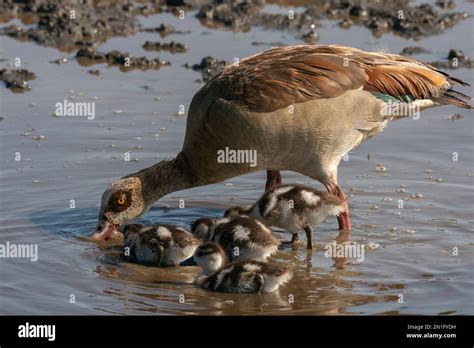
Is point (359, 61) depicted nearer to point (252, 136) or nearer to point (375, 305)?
point (252, 136)

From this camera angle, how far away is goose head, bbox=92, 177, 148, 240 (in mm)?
9578

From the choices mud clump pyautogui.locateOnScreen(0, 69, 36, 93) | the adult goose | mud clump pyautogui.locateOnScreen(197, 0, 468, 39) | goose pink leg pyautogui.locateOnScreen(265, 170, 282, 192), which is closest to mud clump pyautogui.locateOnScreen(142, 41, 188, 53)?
mud clump pyautogui.locateOnScreen(197, 0, 468, 39)

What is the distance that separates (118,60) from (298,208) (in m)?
5.12

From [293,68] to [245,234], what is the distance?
1.59 m

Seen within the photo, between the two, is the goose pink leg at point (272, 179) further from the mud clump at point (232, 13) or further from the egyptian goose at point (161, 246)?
the mud clump at point (232, 13)

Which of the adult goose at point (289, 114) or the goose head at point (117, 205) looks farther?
the goose head at point (117, 205)

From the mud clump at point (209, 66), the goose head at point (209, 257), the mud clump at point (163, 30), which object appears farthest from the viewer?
the mud clump at point (163, 30)

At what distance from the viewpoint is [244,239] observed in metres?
8.88

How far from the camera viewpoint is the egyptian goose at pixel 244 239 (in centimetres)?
882

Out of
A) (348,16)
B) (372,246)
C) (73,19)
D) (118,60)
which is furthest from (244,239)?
(348,16)

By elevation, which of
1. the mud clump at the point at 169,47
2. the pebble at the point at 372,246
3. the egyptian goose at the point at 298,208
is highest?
the mud clump at the point at 169,47

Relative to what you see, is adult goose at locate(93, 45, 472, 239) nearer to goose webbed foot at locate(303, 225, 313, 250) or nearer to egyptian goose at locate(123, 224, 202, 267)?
goose webbed foot at locate(303, 225, 313, 250)

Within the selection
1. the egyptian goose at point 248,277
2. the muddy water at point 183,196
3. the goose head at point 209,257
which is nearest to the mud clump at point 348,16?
the muddy water at point 183,196

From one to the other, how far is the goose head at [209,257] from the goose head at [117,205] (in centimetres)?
129
